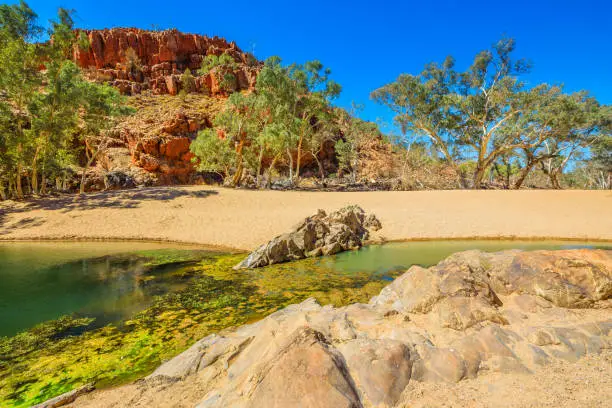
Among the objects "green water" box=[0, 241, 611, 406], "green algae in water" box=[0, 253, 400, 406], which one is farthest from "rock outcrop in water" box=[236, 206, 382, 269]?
"green algae in water" box=[0, 253, 400, 406]

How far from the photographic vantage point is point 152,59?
7062 centimetres

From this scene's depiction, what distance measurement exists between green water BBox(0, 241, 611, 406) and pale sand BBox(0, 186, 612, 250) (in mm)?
1907

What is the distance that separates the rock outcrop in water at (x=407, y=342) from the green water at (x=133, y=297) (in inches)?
58.7

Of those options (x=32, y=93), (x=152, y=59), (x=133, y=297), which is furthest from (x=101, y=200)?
(x=152, y=59)

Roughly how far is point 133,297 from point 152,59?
79330 mm

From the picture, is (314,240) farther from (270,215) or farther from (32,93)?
(32,93)

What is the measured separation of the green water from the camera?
439 centimetres

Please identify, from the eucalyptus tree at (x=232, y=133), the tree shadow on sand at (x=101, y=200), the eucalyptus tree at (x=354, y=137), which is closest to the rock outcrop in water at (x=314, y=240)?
the tree shadow on sand at (x=101, y=200)

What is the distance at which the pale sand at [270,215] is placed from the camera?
596 inches

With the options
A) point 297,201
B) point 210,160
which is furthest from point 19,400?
point 210,160

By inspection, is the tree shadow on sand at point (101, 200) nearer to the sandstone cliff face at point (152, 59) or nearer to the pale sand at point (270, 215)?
the pale sand at point (270, 215)

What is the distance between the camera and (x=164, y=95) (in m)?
60.8

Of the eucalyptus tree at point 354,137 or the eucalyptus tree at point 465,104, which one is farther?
the eucalyptus tree at point 354,137

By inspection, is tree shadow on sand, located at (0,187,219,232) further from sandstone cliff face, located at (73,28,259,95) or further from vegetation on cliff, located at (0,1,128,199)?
sandstone cliff face, located at (73,28,259,95)
